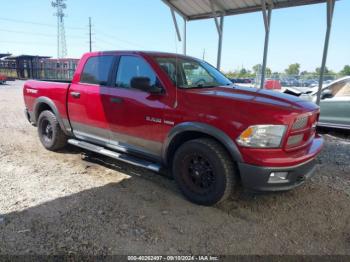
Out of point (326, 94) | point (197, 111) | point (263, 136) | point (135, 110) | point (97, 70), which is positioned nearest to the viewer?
point (263, 136)

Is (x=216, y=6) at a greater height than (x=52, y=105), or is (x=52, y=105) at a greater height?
(x=216, y=6)

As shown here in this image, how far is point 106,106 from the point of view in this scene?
14.0 ft

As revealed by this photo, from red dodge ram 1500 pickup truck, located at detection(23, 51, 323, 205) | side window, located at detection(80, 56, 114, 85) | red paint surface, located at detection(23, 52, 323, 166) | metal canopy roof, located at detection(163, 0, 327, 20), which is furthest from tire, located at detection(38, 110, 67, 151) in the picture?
metal canopy roof, located at detection(163, 0, 327, 20)

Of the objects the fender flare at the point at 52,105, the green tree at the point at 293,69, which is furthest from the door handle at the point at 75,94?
the green tree at the point at 293,69

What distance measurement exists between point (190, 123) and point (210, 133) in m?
0.29

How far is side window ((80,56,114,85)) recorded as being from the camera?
4.45 meters

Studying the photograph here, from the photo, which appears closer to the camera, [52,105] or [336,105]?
[52,105]

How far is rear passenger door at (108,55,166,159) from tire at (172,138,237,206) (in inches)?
16.8

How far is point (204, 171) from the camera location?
11.2ft

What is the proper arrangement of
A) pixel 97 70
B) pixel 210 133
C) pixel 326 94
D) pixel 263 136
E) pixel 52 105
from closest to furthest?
1. pixel 263 136
2. pixel 210 133
3. pixel 97 70
4. pixel 52 105
5. pixel 326 94

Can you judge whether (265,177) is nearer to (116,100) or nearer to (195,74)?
(195,74)

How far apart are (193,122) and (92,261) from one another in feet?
5.86

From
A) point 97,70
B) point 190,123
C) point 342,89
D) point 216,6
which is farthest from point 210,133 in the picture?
point 216,6

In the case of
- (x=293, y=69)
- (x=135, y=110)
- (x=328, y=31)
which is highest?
(x=293, y=69)
